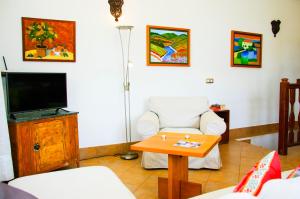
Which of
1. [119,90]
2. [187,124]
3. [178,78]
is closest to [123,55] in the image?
[119,90]

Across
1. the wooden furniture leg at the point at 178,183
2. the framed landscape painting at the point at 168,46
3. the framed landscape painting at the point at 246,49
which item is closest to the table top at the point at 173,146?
the wooden furniture leg at the point at 178,183

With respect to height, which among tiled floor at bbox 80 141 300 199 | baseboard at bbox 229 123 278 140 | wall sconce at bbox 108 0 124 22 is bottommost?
tiled floor at bbox 80 141 300 199

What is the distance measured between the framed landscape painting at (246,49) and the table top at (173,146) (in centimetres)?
267

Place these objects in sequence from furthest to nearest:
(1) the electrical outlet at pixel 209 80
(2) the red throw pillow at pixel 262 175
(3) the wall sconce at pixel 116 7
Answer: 1. (1) the electrical outlet at pixel 209 80
2. (3) the wall sconce at pixel 116 7
3. (2) the red throw pillow at pixel 262 175

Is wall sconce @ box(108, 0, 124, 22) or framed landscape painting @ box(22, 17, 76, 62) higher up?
wall sconce @ box(108, 0, 124, 22)

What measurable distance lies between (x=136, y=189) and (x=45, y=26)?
2.23 metres

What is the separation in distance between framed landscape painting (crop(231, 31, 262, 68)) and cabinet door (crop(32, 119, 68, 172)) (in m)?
→ 3.26

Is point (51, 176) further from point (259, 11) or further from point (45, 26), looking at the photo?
point (259, 11)

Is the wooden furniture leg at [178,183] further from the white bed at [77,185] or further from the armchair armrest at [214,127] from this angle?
the armchair armrest at [214,127]

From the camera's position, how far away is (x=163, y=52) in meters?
4.21

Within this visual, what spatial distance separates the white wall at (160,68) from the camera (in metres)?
3.49

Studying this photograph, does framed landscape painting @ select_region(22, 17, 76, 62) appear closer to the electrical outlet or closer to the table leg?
the table leg

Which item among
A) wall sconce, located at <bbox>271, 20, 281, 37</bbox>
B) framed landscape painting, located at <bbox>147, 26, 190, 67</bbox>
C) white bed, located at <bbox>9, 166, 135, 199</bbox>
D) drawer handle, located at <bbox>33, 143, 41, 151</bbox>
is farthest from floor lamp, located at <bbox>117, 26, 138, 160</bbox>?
wall sconce, located at <bbox>271, 20, 281, 37</bbox>

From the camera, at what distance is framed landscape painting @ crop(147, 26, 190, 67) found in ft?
13.5
